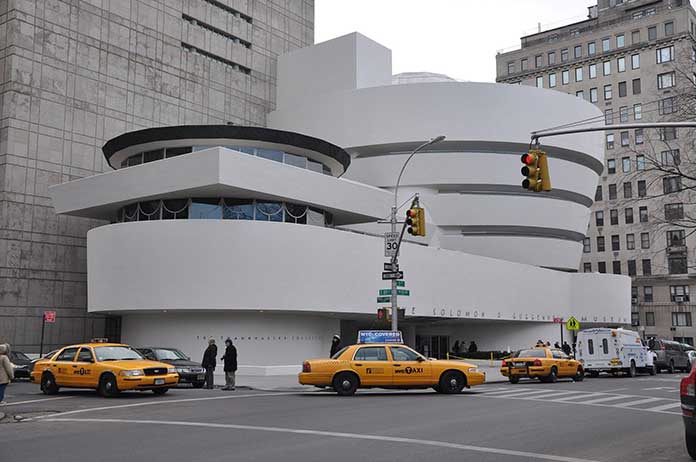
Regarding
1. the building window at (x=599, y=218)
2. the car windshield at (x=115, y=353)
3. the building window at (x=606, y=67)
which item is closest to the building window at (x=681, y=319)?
the building window at (x=599, y=218)

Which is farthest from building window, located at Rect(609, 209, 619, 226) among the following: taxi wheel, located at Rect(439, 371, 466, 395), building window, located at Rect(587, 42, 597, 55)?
taxi wheel, located at Rect(439, 371, 466, 395)

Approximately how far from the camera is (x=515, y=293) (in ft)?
180

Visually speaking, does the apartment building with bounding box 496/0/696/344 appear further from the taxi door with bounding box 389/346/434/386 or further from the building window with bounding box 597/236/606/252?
the taxi door with bounding box 389/346/434/386

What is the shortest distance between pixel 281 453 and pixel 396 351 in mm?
11517

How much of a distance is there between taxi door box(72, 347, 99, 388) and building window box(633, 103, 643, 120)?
3249 inches

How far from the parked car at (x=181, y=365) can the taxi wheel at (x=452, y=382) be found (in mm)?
9157

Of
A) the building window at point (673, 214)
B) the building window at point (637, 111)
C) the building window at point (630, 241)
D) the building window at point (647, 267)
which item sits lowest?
the building window at point (673, 214)

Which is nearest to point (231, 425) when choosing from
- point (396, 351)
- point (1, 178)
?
point (396, 351)

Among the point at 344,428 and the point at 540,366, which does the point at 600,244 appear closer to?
the point at 540,366

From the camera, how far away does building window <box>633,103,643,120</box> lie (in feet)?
293

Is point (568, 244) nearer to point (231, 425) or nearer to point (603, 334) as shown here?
point (603, 334)

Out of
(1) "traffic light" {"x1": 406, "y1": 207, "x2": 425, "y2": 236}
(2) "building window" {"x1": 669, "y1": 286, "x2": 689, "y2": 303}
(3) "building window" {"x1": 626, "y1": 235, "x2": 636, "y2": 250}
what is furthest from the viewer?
(3) "building window" {"x1": 626, "y1": 235, "x2": 636, "y2": 250}

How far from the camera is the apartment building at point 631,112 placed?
83.2 meters

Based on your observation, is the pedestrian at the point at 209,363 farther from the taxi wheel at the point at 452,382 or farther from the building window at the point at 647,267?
the building window at the point at 647,267
